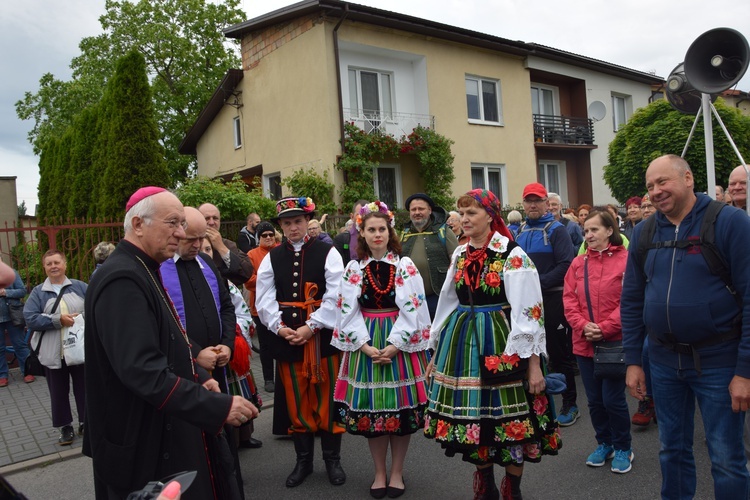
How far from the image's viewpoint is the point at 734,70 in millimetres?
4855

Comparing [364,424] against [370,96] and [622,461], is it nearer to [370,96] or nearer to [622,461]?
[622,461]

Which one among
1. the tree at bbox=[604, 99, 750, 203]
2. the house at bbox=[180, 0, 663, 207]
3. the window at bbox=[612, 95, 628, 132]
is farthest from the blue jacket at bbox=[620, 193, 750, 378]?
the window at bbox=[612, 95, 628, 132]

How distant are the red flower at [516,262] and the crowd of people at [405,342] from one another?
0.06 feet

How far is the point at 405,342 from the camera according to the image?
13.1 feet

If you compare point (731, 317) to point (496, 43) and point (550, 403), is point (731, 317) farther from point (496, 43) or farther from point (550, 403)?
point (496, 43)

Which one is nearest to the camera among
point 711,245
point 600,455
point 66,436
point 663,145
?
point 711,245

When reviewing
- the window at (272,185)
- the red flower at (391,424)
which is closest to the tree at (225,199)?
the window at (272,185)

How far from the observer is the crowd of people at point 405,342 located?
7.71 feet

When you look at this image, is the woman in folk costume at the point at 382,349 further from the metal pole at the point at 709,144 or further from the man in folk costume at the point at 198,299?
the metal pole at the point at 709,144

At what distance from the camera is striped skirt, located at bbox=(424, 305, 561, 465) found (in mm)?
3344

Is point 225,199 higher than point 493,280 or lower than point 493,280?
higher

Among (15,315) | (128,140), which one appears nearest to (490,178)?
(128,140)

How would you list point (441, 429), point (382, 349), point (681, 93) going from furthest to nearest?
point (681, 93)
point (382, 349)
point (441, 429)

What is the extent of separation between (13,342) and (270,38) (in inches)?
469
